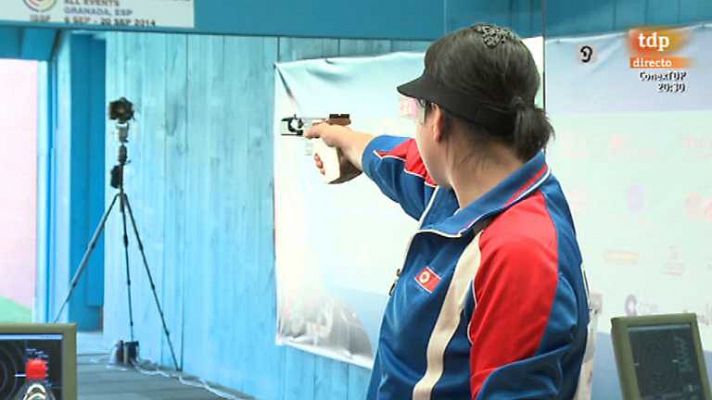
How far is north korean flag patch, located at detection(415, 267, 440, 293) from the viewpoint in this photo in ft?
5.56

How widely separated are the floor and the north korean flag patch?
584 centimetres

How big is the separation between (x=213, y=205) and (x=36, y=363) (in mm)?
5766

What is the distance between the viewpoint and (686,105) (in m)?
4.09

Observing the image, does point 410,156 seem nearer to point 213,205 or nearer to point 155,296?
point 213,205

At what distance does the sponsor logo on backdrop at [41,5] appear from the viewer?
4.82 metres

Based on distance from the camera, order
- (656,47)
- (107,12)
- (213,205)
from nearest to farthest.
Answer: (656,47) → (107,12) → (213,205)

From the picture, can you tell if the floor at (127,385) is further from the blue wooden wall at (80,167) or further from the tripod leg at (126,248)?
the blue wooden wall at (80,167)

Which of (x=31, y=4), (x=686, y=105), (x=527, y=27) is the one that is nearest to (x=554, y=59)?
(x=527, y=27)

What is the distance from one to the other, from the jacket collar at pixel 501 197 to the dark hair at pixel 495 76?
1.0 inches

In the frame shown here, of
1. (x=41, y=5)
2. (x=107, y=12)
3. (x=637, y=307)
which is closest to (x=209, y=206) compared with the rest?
(x=107, y=12)

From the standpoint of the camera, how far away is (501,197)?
66.5 inches

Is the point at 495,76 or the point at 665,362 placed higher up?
the point at 495,76

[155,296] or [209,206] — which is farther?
[155,296]

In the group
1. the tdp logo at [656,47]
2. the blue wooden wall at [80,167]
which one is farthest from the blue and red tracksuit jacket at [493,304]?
the blue wooden wall at [80,167]
